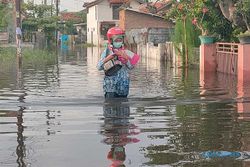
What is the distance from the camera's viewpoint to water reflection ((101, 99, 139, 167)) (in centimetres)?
746

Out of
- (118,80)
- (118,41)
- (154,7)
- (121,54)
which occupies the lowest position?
(118,80)

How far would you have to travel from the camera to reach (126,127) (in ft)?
32.5

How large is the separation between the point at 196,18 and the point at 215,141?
1861cm

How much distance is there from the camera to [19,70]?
25984 mm

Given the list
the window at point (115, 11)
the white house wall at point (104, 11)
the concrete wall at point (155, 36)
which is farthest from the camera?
the white house wall at point (104, 11)

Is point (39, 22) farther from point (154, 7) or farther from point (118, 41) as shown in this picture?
point (118, 41)

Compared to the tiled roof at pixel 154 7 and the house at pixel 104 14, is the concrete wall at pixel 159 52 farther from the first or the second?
the house at pixel 104 14

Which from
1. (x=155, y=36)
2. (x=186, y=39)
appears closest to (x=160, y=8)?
(x=155, y=36)

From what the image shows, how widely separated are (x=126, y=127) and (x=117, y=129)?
293 millimetres

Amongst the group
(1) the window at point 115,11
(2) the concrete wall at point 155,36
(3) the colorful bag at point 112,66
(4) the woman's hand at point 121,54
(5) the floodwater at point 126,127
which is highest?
(1) the window at point 115,11

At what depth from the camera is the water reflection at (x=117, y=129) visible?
24.5ft

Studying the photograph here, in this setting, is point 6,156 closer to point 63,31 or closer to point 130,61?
point 130,61

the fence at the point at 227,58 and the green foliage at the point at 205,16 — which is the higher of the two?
the green foliage at the point at 205,16

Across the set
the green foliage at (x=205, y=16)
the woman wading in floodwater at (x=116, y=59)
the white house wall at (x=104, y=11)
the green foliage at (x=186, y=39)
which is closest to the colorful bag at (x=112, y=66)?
the woman wading in floodwater at (x=116, y=59)
